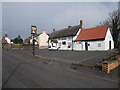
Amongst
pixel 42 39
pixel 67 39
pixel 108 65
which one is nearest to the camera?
pixel 108 65

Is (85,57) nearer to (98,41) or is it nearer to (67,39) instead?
(98,41)

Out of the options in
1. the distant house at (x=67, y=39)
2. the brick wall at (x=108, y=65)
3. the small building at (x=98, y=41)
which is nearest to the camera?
the brick wall at (x=108, y=65)

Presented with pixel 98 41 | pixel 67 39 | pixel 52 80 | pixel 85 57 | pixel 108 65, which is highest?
pixel 67 39

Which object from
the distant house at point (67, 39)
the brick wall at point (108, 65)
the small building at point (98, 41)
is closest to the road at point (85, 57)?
the brick wall at point (108, 65)

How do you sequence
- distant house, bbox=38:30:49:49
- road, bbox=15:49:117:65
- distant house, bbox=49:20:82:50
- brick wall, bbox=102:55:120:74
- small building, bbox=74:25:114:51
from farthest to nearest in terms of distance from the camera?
distant house, bbox=38:30:49:49, distant house, bbox=49:20:82:50, small building, bbox=74:25:114:51, road, bbox=15:49:117:65, brick wall, bbox=102:55:120:74

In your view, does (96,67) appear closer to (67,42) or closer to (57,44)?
(67,42)

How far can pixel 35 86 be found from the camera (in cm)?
554

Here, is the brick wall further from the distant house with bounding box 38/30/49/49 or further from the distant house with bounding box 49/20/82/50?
the distant house with bounding box 38/30/49/49

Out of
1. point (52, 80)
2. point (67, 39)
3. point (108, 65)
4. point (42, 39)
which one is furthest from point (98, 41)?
point (42, 39)

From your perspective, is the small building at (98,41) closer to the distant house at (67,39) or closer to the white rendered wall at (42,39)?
Answer: the distant house at (67,39)

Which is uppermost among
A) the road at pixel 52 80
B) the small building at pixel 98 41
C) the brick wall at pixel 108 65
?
the small building at pixel 98 41

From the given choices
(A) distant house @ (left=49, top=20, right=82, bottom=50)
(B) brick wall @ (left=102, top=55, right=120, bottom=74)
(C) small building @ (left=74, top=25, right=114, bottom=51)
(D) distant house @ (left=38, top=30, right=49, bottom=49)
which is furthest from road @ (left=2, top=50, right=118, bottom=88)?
(D) distant house @ (left=38, top=30, right=49, bottom=49)

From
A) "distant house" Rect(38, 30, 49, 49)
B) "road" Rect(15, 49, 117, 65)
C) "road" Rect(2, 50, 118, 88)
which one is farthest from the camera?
"distant house" Rect(38, 30, 49, 49)

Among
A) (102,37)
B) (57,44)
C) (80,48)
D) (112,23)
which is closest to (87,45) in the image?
(80,48)
